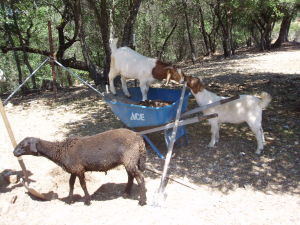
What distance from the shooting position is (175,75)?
5.56 meters

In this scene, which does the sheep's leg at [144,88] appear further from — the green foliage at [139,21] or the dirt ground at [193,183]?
the green foliage at [139,21]

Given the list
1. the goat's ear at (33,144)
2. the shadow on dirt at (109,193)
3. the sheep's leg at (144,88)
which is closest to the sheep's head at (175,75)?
the sheep's leg at (144,88)

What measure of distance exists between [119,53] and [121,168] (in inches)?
98.7

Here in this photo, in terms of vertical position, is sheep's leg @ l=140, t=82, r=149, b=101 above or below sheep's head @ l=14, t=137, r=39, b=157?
above

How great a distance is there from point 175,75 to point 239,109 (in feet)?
4.29

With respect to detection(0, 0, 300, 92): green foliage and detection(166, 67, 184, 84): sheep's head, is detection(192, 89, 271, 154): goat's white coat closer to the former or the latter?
detection(166, 67, 184, 84): sheep's head

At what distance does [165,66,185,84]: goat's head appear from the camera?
5535 millimetres

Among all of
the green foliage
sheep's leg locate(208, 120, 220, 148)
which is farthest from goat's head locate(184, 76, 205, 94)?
the green foliage

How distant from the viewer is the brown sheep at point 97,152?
13.2ft

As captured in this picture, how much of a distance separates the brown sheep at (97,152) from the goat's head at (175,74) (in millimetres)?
1799

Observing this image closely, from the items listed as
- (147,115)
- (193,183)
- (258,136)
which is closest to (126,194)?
(193,183)

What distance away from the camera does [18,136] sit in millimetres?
7164

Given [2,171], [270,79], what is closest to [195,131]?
[2,171]

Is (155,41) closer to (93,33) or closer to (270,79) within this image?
(93,33)
